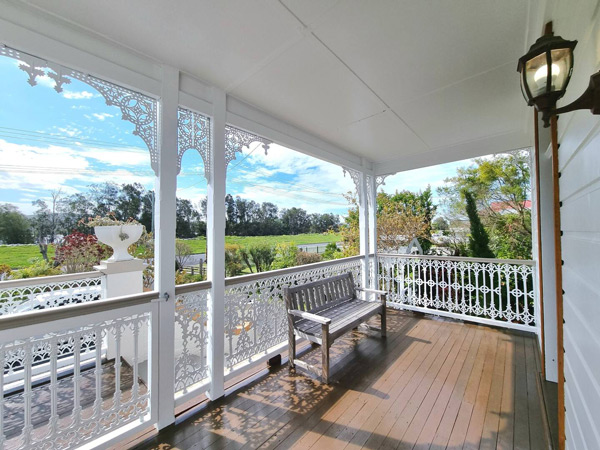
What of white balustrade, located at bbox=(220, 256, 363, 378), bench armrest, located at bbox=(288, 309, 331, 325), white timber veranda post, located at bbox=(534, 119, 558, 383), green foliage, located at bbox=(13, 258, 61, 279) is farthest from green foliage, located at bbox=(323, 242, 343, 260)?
green foliage, located at bbox=(13, 258, 61, 279)

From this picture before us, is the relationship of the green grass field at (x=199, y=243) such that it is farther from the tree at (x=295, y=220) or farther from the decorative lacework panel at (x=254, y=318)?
the decorative lacework panel at (x=254, y=318)

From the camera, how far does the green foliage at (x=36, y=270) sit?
2.67 metres

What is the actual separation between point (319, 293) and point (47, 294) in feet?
9.65

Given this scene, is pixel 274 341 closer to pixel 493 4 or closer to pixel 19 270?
pixel 19 270

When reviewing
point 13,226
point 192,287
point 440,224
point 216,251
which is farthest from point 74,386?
point 440,224

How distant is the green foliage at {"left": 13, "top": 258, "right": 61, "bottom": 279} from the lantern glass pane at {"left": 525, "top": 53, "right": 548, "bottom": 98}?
167 inches

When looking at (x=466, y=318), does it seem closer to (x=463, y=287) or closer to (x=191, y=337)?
(x=463, y=287)

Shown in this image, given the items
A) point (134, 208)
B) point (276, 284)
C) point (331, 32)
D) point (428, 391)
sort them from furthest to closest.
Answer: point (134, 208) → point (276, 284) → point (428, 391) → point (331, 32)

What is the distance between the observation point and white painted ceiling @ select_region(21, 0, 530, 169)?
1.40m

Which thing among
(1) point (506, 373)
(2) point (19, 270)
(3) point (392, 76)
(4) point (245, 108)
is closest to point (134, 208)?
(2) point (19, 270)

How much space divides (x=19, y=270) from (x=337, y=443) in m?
3.54

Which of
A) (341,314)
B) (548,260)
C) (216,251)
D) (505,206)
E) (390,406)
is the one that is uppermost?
(505,206)

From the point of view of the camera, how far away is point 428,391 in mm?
2186

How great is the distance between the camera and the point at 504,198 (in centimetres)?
555
